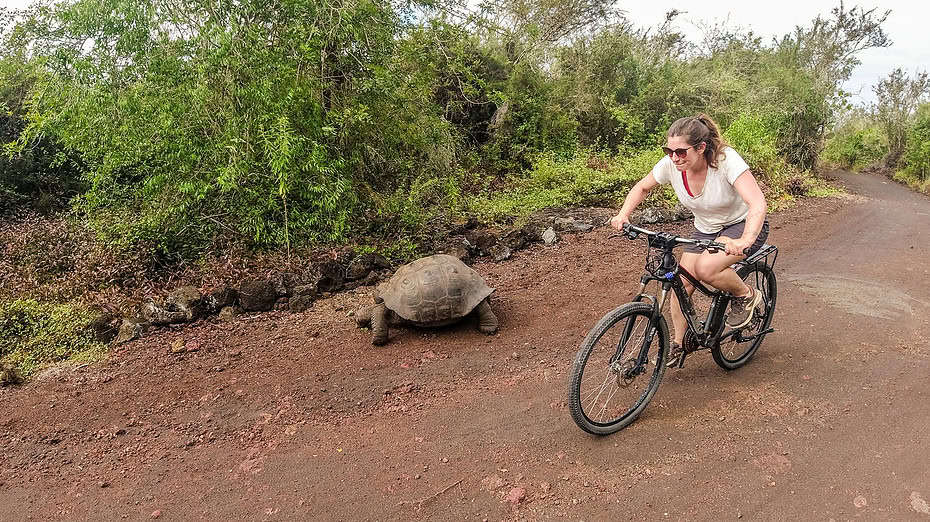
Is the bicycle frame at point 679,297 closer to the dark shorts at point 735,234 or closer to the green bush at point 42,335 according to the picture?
the dark shorts at point 735,234

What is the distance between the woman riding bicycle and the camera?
10.4ft

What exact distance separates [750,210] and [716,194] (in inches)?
11.1

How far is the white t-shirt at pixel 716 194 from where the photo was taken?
10.7ft

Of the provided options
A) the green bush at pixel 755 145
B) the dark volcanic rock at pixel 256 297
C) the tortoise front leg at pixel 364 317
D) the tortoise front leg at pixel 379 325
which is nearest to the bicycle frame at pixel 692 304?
Result: the tortoise front leg at pixel 379 325

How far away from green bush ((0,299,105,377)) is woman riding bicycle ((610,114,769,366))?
17.9 feet

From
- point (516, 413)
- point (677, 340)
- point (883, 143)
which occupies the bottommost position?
point (516, 413)

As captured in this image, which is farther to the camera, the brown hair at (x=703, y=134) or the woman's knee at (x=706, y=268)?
the woman's knee at (x=706, y=268)

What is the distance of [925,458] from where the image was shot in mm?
3062

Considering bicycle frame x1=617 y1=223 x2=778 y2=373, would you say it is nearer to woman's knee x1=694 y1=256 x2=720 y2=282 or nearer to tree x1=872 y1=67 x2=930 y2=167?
woman's knee x1=694 y1=256 x2=720 y2=282

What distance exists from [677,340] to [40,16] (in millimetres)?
7724

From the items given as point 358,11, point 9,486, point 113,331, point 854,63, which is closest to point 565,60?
point 358,11

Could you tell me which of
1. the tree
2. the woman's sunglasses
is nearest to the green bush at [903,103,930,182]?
the tree

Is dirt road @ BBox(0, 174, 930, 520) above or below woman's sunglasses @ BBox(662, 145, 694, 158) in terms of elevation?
below

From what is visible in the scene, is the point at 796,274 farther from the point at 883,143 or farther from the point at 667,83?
the point at 883,143
